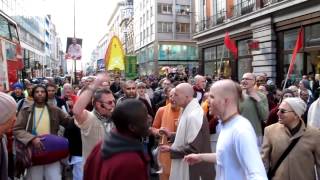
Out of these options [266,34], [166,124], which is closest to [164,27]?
[266,34]

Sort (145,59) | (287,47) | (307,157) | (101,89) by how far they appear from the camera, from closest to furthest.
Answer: (307,157) < (101,89) < (287,47) < (145,59)

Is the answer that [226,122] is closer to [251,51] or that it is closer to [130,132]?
[130,132]

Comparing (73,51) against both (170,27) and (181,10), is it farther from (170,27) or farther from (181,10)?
(181,10)

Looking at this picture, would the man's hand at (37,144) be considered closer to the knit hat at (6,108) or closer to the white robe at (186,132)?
the white robe at (186,132)

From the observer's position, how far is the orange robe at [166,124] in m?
6.80

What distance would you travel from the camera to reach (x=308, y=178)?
16.5ft

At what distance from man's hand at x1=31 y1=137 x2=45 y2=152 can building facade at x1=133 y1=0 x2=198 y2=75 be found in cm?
5447

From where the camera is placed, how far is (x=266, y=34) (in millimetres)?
24078

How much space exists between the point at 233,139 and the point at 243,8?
979 inches

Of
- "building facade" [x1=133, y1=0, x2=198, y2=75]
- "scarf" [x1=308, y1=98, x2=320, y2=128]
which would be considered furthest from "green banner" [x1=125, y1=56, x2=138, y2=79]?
"building facade" [x1=133, y1=0, x2=198, y2=75]

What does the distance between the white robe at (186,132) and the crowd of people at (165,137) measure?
0.04ft

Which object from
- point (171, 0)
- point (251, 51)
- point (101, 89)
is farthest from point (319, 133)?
point (171, 0)

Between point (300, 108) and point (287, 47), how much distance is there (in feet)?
61.3

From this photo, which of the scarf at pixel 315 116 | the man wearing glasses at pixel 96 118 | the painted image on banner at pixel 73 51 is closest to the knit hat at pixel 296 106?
the scarf at pixel 315 116
